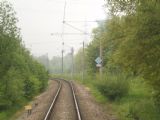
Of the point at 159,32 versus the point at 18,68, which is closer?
the point at 159,32

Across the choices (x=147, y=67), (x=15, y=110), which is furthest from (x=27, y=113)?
(x=147, y=67)

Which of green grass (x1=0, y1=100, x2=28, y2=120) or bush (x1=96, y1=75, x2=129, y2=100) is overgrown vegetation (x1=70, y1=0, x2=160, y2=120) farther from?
green grass (x1=0, y1=100, x2=28, y2=120)

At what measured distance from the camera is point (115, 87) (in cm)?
3125

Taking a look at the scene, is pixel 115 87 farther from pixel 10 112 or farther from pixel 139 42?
pixel 139 42

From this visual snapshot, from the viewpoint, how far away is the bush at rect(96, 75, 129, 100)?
31188 mm

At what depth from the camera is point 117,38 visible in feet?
77.2

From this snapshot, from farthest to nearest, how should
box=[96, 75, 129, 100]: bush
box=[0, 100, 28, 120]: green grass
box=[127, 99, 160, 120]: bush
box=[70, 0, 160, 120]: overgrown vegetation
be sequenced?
box=[96, 75, 129, 100]: bush < box=[0, 100, 28, 120]: green grass < box=[127, 99, 160, 120]: bush < box=[70, 0, 160, 120]: overgrown vegetation

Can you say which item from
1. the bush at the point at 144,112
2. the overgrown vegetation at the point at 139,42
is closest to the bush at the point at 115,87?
the overgrown vegetation at the point at 139,42

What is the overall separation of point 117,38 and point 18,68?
41.6ft

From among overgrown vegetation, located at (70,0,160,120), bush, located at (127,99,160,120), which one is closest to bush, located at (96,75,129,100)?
overgrown vegetation, located at (70,0,160,120)

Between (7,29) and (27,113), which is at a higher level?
(7,29)

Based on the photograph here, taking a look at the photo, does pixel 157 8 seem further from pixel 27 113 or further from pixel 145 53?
pixel 27 113

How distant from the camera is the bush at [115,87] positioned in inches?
1228

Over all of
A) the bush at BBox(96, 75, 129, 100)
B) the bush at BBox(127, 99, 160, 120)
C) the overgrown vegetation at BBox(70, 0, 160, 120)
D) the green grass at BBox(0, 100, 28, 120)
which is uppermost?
the overgrown vegetation at BBox(70, 0, 160, 120)
